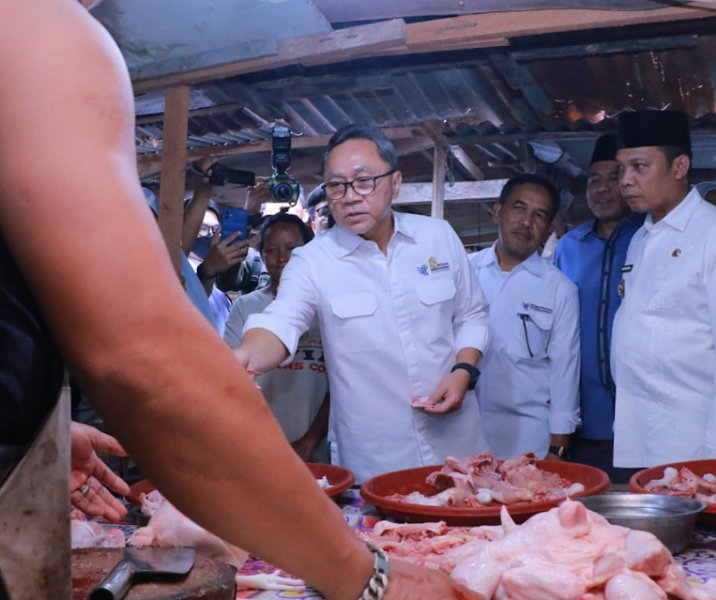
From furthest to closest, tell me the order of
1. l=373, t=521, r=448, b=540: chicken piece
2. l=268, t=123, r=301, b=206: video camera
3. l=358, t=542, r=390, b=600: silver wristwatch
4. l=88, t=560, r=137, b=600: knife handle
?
l=268, t=123, r=301, b=206: video camera, l=373, t=521, r=448, b=540: chicken piece, l=88, t=560, r=137, b=600: knife handle, l=358, t=542, r=390, b=600: silver wristwatch

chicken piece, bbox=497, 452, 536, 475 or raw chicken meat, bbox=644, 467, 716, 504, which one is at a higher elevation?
chicken piece, bbox=497, 452, 536, 475

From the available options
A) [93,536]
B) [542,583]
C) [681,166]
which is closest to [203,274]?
[681,166]

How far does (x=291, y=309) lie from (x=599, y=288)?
7.12 feet

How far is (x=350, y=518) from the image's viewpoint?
102 inches

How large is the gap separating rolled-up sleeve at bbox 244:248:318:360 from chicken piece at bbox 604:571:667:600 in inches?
78.0

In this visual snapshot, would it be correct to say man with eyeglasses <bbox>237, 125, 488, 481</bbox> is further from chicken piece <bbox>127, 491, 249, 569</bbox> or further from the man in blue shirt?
chicken piece <bbox>127, 491, 249, 569</bbox>

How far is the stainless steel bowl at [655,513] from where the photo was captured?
205cm

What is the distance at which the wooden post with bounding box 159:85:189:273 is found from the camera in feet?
14.7

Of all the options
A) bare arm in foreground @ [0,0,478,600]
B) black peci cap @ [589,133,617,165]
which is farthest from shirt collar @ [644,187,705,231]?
bare arm in foreground @ [0,0,478,600]

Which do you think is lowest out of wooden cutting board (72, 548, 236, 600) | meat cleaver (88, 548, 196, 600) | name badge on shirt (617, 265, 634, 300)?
wooden cutting board (72, 548, 236, 600)

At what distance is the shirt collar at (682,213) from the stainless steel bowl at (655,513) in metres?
2.12

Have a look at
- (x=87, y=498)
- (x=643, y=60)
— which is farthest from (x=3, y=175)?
(x=643, y=60)

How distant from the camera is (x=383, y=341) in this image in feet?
12.7

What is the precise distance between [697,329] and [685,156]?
1.03 metres
